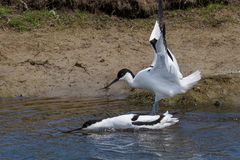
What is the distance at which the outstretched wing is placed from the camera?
10453 millimetres

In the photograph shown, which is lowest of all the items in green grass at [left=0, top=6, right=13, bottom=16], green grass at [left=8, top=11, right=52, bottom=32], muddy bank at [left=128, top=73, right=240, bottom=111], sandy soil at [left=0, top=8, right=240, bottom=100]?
muddy bank at [left=128, top=73, right=240, bottom=111]

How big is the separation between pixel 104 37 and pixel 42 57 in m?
1.27

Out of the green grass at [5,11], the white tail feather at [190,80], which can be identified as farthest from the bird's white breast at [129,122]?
the green grass at [5,11]

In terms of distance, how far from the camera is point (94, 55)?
1382 cm

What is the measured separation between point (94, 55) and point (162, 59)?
10.5ft

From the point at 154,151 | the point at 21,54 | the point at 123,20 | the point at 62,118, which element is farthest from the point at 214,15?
the point at 154,151

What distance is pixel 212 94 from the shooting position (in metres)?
12.1

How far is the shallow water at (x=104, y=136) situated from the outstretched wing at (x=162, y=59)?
604 millimetres

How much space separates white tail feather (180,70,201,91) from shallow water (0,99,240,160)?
0.40 meters

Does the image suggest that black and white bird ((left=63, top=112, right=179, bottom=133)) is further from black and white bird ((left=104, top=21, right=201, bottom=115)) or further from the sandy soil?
the sandy soil

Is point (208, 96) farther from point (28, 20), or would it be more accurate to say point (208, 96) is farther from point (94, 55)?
point (28, 20)

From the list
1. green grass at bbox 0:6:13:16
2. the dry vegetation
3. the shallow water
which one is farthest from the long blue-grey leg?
green grass at bbox 0:6:13:16

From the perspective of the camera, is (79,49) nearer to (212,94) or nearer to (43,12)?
(43,12)

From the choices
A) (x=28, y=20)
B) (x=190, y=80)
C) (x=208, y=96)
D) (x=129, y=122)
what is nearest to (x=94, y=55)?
(x=28, y=20)
